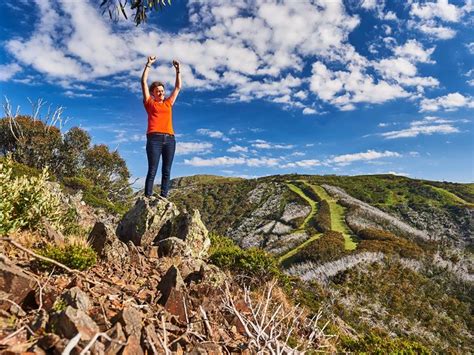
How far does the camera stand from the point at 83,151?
122 ft

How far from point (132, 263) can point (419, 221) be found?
215ft

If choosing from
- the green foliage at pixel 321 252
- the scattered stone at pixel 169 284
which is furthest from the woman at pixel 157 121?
the green foliage at pixel 321 252

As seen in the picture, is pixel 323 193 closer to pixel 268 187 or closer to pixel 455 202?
pixel 268 187

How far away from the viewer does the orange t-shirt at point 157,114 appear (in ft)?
29.2

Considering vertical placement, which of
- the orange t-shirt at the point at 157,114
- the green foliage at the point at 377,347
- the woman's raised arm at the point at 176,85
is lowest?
the green foliage at the point at 377,347

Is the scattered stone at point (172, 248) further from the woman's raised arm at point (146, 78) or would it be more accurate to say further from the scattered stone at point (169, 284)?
the woman's raised arm at point (146, 78)

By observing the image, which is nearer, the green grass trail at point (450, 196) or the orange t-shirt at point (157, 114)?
the orange t-shirt at point (157, 114)

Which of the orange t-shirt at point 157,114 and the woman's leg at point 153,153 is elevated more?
the orange t-shirt at point 157,114

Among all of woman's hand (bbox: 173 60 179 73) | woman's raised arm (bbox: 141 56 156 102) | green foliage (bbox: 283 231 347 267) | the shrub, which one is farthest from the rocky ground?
the shrub

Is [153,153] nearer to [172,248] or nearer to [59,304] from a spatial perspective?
[172,248]

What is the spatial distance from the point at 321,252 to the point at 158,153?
33.9 metres

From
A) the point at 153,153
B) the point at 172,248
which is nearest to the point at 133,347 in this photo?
the point at 172,248

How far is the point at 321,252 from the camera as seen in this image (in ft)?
131

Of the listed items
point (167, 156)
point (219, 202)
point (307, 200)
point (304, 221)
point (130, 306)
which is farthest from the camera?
point (219, 202)
